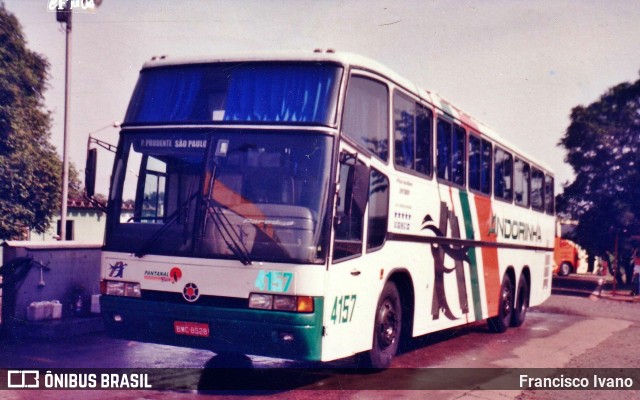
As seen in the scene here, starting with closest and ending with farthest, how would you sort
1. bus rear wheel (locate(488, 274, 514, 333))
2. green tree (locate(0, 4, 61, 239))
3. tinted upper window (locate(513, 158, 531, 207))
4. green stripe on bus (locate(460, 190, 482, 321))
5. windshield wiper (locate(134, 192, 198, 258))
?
windshield wiper (locate(134, 192, 198, 258)) → green stripe on bus (locate(460, 190, 482, 321)) → bus rear wheel (locate(488, 274, 514, 333)) → tinted upper window (locate(513, 158, 531, 207)) → green tree (locate(0, 4, 61, 239))

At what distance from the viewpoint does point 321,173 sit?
681cm

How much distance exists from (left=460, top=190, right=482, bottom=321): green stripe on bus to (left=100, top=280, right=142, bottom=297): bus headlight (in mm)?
5546

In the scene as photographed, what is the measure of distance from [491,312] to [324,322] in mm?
6836

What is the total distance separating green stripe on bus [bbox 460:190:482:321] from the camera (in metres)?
11.2

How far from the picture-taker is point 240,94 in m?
7.36

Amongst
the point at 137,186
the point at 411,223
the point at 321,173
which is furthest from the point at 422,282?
the point at 137,186

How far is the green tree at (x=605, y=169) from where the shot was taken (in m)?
31.2

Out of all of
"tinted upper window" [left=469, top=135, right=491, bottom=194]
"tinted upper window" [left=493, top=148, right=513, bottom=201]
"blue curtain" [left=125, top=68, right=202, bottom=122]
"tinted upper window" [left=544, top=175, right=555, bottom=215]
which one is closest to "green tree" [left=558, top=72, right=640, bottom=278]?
"tinted upper window" [left=544, top=175, right=555, bottom=215]

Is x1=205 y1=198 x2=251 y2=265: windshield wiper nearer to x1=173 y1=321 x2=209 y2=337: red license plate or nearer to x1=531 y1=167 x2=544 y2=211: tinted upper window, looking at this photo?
x1=173 y1=321 x2=209 y2=337: red license plate

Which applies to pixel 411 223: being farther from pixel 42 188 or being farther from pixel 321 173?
pixel 42 188

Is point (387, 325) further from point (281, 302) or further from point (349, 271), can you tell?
point (281, 302)

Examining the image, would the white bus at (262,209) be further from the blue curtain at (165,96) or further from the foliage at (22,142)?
the foliage at (22,142)

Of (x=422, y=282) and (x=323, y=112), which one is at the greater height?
(x=323, y=112)

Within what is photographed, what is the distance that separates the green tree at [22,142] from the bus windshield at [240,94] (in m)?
18.9
